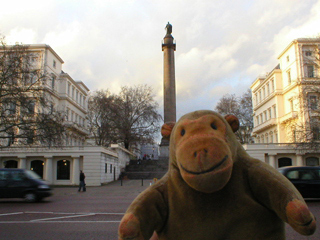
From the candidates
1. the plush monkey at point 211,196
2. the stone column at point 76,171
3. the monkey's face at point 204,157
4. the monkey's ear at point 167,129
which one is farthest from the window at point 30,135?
the monkey's face at point 204,157

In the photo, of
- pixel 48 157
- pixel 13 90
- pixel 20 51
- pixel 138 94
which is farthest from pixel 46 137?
pixel 138 94

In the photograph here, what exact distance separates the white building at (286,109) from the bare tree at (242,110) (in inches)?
58.9

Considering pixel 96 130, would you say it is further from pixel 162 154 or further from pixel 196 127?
pixel 196 127

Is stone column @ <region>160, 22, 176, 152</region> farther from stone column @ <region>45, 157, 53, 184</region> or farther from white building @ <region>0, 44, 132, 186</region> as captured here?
stone column @ <region>45, 157, 53, 184</region>

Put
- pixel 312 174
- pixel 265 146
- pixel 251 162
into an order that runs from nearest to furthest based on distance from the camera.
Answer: pixel 251 162 < pixel 312 174 < pixel 265 146

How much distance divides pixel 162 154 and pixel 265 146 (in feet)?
39.9

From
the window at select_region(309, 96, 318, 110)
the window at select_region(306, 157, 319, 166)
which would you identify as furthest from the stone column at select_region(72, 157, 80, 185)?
the window at select_region(306, 157, 319, 166)

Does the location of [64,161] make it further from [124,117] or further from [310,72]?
[310,72]

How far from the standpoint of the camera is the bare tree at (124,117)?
47.0 meters

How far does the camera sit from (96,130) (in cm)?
5088

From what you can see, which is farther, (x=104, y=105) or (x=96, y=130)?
(x=96, y=130)

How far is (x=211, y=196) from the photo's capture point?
2318 mm

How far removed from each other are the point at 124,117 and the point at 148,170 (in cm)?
1289

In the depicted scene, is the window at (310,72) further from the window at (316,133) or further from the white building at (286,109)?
the window at (316,133)
